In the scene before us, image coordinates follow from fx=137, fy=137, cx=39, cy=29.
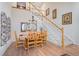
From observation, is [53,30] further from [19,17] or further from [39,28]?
[19,17]

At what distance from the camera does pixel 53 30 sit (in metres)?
2.32

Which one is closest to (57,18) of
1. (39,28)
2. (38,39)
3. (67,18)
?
(67,18)

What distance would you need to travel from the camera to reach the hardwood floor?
90.0 inches

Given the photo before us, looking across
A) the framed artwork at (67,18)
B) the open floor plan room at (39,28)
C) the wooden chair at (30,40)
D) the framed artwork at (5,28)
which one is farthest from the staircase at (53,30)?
the framed artwork at (5,28)

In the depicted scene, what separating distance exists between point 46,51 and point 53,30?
38cm

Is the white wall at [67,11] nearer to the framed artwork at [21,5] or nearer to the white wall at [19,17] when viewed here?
the white wall at [19,17]

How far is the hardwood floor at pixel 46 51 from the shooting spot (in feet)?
7.50

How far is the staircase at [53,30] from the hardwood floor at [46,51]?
85mm

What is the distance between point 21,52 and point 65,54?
748 millimetres

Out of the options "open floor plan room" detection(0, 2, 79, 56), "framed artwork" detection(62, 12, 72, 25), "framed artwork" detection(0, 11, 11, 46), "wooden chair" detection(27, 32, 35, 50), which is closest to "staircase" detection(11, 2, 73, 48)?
"open floor plan room" detection(0, 2, 79, 56)

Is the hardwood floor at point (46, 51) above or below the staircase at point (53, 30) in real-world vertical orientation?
below

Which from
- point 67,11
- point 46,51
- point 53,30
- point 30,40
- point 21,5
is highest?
point 21,5

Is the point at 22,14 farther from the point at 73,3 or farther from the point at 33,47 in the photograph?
the point at 73,3

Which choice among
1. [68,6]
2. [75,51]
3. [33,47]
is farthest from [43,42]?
[68,6]
